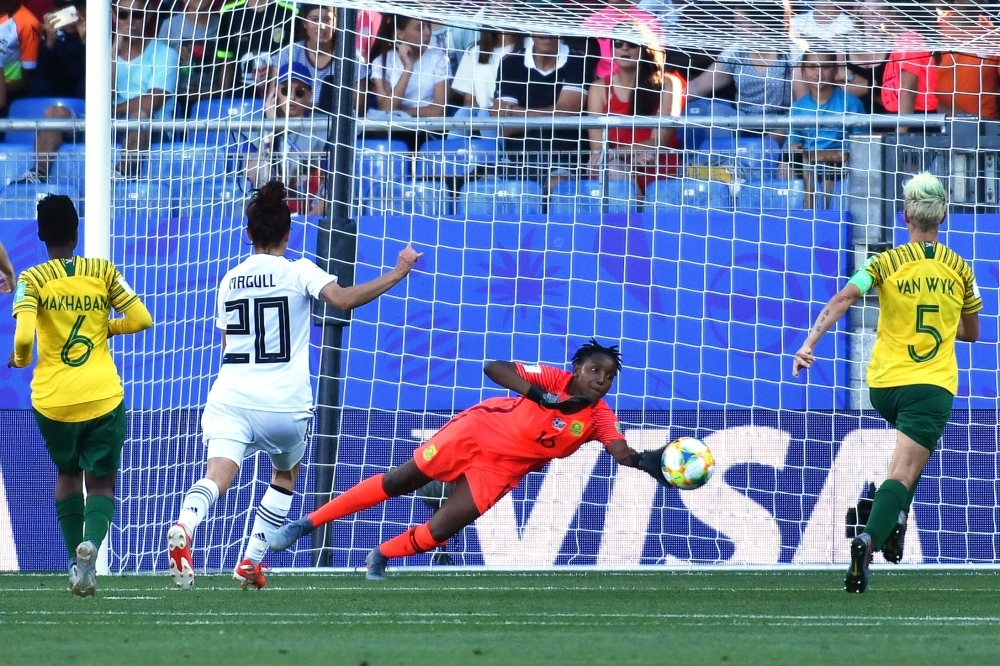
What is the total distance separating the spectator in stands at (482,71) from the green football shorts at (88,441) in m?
4.90

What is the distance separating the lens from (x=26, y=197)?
11227mm

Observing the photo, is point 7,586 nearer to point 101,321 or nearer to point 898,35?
point 101,321

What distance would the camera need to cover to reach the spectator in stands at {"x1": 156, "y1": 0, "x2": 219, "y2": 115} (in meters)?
10.1

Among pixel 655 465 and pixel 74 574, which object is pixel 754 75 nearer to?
pixel 655 465

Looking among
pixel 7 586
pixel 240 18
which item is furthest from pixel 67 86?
pixel 7 586

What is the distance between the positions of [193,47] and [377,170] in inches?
61.6

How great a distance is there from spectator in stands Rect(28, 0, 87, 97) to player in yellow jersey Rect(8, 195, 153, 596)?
22.7ft

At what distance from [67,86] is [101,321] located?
7047 mm

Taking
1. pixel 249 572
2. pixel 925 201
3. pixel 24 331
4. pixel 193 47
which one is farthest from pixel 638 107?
pixel 24 331

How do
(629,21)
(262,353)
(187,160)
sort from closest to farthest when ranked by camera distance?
(262,353)
(629,21)
(187,160)

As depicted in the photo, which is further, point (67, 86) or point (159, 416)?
point (67, 86)

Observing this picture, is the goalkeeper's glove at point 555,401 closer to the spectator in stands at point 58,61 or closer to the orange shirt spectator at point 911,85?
the orange shirt spectator at point 911,85

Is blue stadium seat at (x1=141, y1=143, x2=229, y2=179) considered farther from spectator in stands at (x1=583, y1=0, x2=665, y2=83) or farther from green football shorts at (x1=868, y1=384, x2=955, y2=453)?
green football shorts at (x1=868, y1=384, x2=955, y2=453)

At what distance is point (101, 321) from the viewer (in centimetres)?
671
